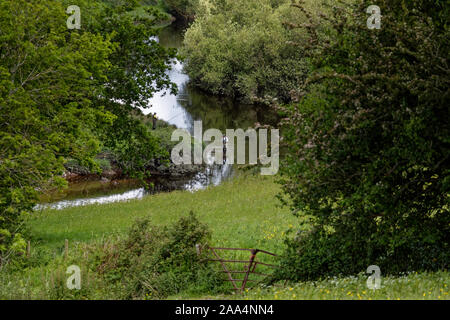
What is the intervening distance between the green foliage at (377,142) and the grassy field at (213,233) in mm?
1094

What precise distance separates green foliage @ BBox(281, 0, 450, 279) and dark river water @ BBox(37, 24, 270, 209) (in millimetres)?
12751

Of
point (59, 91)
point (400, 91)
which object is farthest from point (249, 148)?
point (400, 91)

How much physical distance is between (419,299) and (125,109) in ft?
60.7

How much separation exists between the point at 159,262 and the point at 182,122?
36.2 metres

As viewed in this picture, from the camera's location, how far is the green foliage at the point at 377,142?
10594 mm

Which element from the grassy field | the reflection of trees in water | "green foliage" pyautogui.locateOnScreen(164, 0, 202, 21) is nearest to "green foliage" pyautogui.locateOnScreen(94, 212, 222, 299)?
the grassy field

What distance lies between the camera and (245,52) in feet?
182

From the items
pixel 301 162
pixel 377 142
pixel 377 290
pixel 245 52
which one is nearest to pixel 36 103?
pixel 301 162

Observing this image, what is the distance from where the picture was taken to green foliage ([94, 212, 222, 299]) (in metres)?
13.8

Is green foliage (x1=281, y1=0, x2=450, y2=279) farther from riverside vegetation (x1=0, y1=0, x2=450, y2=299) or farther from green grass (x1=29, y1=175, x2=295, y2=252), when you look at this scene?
green grass (x1=29, y1=175, x2=295, y2=252)

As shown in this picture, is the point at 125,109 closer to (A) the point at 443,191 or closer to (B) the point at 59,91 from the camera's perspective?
(B) the point at 59,91

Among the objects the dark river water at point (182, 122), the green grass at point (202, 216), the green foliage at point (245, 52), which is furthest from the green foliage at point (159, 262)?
the green foliage at point (245, 52)

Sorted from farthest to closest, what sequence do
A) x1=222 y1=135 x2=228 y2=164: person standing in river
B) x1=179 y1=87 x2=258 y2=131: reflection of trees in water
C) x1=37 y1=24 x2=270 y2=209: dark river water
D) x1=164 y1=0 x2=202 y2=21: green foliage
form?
x1=164 y1=0 x2=202 y2=21: green foliage, x1=179 y1=87 x2=258 y2=131: reflection of trees in water, x1=222 y1=135 x2=228 y2=164: person standing in river, x1=37 y1=24 x2=270 y2=209: dark river water

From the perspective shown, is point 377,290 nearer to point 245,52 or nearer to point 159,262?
point 159,262
